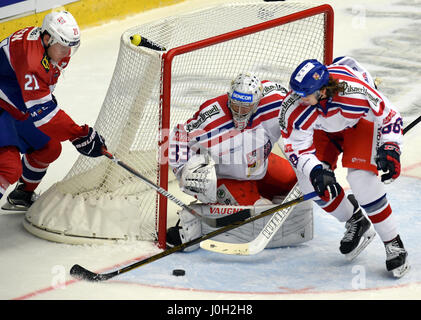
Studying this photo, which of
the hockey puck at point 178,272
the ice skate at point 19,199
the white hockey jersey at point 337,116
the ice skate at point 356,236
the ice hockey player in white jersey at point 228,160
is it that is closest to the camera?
the white hockey jersey at point 337,116

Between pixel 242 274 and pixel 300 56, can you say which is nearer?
pixel 242 274

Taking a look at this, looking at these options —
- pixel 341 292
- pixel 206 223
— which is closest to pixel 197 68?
pixel 206 223

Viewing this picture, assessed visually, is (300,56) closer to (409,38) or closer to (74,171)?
(74,171)

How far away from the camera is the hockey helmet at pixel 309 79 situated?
12.1 feet

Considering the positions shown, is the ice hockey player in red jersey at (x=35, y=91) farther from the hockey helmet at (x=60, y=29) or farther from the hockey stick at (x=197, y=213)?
the hockey stick at (x=197, y=213)

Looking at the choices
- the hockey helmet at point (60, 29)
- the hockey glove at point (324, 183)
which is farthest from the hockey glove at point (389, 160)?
the hockey helmet at point (60, 29)

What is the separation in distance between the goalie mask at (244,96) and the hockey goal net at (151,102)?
0.89ft

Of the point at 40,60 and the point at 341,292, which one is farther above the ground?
the point at 40,60

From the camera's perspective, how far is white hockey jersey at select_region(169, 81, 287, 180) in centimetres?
422

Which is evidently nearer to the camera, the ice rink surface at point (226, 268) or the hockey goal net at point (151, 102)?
the ice rink surface at point (226, 268)

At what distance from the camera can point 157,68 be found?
4.15m

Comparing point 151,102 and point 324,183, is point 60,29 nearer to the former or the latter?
point 151,102

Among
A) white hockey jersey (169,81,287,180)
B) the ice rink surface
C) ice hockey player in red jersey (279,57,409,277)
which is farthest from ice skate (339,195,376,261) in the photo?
white hockey jersey (169,81,287,180)

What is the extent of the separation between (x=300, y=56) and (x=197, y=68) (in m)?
0.56
